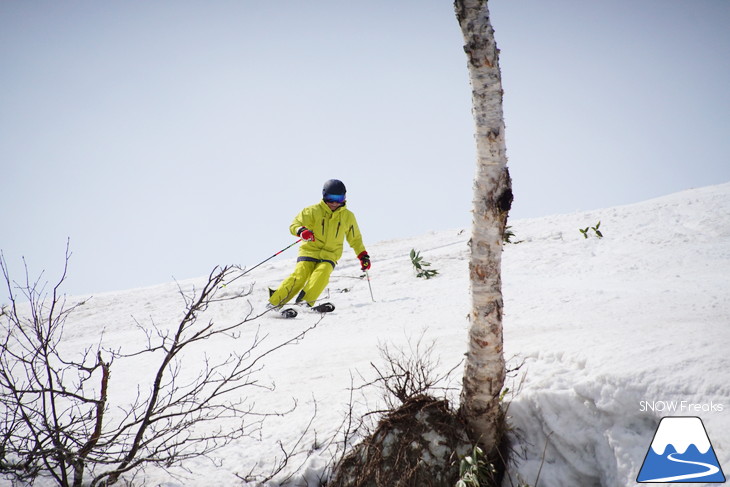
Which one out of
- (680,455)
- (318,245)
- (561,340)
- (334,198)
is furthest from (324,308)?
(680,455)

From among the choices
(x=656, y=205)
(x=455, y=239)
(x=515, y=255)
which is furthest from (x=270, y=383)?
(x=656, y=205)

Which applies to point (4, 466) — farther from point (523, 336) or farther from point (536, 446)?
point (523, 336)

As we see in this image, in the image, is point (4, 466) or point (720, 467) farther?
point (4, 466)

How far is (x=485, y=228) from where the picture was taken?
2.31m

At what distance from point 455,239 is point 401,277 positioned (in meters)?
4.15

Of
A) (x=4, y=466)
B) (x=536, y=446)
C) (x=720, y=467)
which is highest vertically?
(x=4, y=466)

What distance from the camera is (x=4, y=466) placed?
2.02m

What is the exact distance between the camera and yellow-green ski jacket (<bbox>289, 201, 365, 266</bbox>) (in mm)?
6809

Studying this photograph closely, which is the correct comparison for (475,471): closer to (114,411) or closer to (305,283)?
Result: (114,411)

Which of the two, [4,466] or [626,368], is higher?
[4,466]

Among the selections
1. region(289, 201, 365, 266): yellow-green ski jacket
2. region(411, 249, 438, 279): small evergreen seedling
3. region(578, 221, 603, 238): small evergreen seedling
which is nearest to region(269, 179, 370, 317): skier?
region(289, 201, 365, 266): yellow-green ski jacket

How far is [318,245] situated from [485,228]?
4890mm

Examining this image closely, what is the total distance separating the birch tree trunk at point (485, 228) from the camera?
2180 mm

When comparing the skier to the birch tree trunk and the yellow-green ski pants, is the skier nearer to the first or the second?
the yellow-green ski pants
